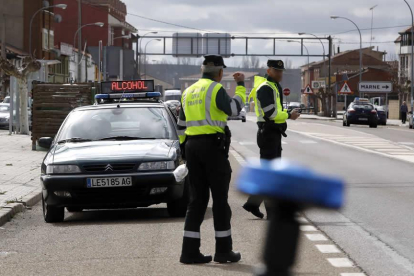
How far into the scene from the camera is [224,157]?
8.38 m

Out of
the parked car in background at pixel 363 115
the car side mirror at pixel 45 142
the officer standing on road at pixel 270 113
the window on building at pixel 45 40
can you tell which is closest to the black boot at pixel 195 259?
the officer standing on road at pixel 270 113

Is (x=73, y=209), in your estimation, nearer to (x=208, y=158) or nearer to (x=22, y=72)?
(x=208, y=158)

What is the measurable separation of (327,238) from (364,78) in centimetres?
13342

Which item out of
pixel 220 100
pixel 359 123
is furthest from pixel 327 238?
pixel 359 123

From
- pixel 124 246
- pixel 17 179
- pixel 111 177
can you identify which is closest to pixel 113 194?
pixel 111 177

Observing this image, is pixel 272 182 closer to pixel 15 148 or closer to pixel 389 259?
pixel 389 259

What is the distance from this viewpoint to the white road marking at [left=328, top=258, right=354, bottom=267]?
813 cm

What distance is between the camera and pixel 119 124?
42.5ft

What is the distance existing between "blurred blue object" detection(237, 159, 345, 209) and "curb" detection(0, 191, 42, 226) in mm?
9439

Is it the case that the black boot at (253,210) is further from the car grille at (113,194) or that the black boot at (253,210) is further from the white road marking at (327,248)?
the white road marking at (327,248)

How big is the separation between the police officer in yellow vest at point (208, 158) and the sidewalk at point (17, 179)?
4127mm

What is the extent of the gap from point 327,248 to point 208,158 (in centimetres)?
163

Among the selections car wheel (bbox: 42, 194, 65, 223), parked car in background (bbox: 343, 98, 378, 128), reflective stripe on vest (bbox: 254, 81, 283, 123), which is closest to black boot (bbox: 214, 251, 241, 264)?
reflective stripe on vest (bbox: 254, 81, 283, 123)

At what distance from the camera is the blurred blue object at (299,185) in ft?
8.64
